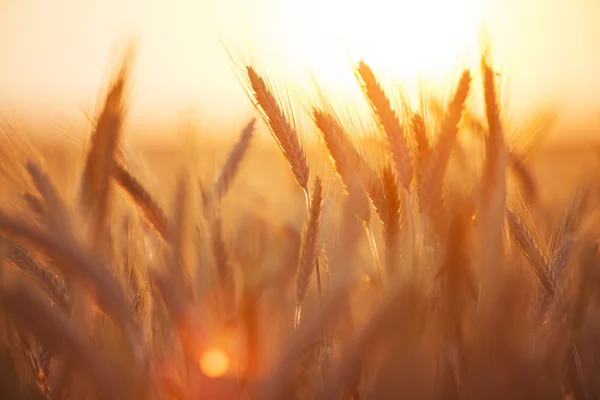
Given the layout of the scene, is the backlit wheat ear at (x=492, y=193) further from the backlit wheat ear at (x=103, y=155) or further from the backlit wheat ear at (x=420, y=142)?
the backlit wheat ear at (x=103, y=155)

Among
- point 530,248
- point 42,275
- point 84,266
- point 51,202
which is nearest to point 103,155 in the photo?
point 51,202

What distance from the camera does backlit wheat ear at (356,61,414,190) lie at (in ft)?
4.29

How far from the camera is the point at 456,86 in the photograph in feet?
4.50

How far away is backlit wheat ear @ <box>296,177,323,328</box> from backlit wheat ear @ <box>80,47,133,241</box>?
383 millimetres

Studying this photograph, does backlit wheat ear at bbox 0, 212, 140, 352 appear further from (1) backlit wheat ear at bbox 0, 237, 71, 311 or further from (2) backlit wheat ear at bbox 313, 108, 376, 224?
(2) backlit wheat ear at bbox 313, 108, 376, 224

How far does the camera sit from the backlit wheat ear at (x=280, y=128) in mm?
1315

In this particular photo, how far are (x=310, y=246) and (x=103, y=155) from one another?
455mm

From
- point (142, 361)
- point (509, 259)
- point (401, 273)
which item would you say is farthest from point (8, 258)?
point (509, 259)

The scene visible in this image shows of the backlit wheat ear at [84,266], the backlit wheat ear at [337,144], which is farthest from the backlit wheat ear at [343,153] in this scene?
the backlit wheat ear at [84,266]

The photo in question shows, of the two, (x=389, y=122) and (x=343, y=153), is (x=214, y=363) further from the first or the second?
(x=389, y=122)

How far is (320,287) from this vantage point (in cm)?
124

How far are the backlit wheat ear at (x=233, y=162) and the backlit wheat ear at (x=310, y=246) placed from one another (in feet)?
1.11

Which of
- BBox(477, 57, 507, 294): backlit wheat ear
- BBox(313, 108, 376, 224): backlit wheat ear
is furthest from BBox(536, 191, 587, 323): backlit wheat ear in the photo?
BBox(313, 108, 376, 224): backlit wheat ear

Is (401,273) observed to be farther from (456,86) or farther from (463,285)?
(456,86)
